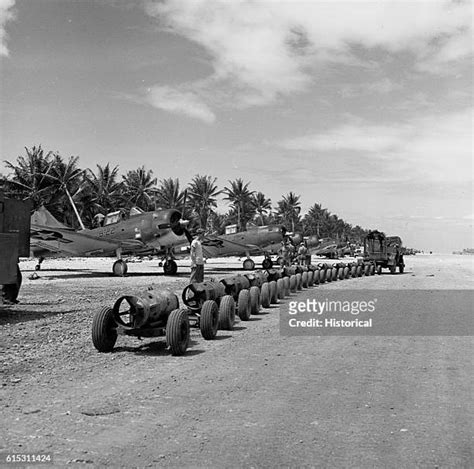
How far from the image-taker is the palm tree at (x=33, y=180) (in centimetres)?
4841

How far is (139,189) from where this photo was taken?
63.5m

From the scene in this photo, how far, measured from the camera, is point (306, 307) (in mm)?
13844

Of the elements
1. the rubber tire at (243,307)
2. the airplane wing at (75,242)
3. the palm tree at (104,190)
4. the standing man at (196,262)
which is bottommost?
the rubber tire at (243,307)

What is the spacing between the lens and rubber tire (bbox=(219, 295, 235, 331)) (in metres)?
10.1

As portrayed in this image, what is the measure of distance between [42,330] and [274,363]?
4.64 meters

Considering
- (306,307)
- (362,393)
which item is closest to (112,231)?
(306,307)

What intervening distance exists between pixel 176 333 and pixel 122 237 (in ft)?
61.2

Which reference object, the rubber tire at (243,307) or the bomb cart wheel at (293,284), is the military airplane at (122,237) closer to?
the bomb cart wheel at (293,284)

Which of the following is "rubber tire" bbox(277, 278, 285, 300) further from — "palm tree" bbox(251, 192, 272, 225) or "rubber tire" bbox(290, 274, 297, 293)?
"palm tree" bbox(251, 192, 272, 225)

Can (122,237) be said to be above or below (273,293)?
above

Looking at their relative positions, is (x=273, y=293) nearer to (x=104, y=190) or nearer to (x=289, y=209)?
(x=104, y=190)

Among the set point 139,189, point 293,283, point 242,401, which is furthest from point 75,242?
point 139,189

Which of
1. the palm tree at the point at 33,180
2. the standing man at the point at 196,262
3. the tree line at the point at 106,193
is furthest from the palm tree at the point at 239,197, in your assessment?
the standing man at the point at 196,262

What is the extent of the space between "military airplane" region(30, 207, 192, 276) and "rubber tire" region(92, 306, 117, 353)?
56.6 feet
